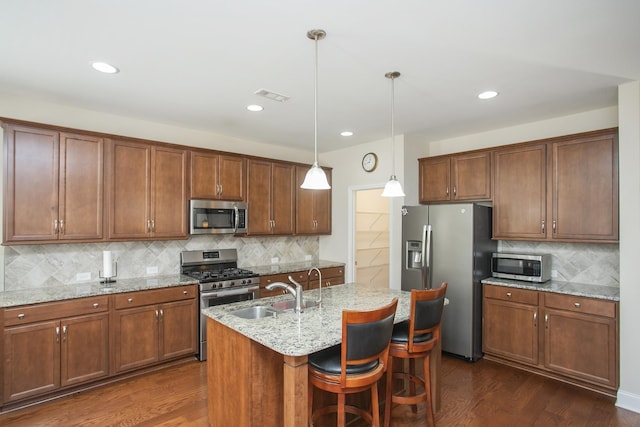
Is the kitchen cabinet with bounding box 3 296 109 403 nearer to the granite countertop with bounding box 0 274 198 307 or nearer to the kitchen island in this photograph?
the granite countertop with bounding box 0 274 198 307

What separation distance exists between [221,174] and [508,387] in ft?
12.8

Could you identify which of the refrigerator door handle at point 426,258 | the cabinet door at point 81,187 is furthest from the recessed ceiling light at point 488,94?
the cabinet door at point 81,187

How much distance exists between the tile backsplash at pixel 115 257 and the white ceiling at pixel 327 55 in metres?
1.50

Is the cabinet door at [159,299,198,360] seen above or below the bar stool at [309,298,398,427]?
below

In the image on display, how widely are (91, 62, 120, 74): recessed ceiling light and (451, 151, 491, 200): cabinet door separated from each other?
12.5 ft

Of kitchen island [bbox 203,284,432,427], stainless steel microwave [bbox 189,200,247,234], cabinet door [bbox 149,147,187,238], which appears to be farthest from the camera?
stainless steel microwave [bbox 189,200,247,234]

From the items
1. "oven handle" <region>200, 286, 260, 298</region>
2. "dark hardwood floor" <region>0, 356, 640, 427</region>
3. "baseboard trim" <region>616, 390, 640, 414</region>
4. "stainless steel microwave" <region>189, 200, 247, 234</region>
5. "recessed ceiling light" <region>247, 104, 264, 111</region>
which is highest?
"recessed ceiling light" <region>247, 104, 264, 111</region>

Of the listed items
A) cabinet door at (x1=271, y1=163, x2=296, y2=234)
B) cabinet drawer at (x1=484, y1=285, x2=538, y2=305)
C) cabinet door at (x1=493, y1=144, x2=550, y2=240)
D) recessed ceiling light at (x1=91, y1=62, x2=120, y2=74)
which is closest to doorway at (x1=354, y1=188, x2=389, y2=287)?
cabinet door at (x1=271, y1=163, x2=296, y2=234)

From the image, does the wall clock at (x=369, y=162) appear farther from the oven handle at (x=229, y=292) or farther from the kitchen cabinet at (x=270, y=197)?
the oven handle at (x=229, y=292)

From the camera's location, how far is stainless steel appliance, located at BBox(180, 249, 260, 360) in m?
3.83

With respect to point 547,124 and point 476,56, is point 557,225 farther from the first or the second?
point 476,56

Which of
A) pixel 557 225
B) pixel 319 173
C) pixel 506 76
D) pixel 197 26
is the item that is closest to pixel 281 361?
pixel 319 173

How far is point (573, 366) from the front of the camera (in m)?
3.23

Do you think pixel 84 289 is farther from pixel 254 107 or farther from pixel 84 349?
pixel 254 107
